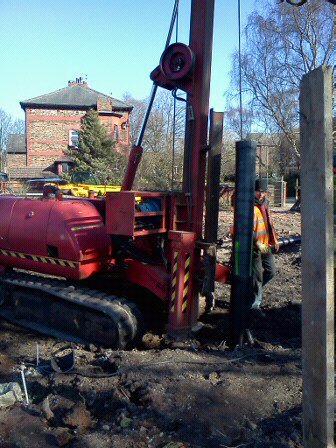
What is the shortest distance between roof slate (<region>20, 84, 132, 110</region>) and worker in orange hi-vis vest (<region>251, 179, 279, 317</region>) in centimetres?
3999

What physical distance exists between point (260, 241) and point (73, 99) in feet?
139

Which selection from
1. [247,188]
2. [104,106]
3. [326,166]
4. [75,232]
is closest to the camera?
→ [326,166]

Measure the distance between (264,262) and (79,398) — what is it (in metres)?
3.84

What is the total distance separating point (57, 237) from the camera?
6.06 m

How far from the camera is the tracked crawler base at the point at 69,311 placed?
5.58m

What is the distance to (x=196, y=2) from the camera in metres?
5.62

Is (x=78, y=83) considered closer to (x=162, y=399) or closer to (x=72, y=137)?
(x=72, y=137)

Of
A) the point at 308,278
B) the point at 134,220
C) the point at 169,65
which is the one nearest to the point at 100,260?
the point at 134,220

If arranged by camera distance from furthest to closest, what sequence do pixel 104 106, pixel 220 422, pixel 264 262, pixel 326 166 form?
pixel 104 106
pixel 264 262
pixel 220 422
pixel 326 166

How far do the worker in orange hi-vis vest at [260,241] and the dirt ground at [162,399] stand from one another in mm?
1225

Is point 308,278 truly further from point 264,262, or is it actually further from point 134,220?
point 264,262

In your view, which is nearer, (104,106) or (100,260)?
(100,260)

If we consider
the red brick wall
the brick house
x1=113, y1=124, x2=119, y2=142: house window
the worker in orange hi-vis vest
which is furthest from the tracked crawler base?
the red brick wall

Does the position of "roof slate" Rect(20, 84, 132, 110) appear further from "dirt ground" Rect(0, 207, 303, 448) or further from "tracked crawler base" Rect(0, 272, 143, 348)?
"dirt ground" Rect(0, 207, 303, 448)
